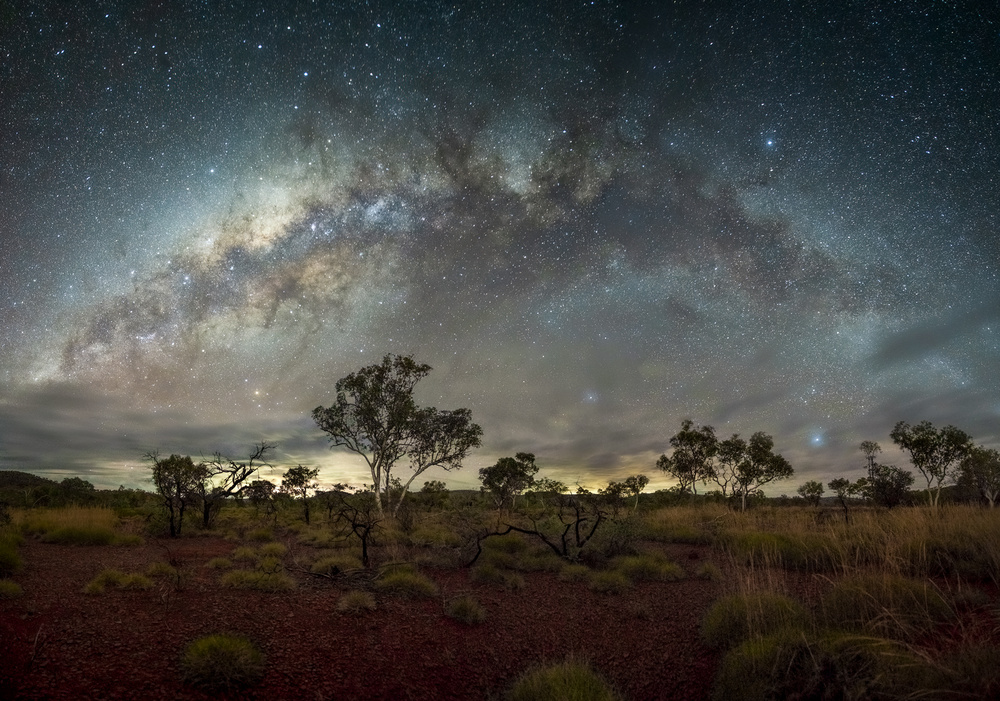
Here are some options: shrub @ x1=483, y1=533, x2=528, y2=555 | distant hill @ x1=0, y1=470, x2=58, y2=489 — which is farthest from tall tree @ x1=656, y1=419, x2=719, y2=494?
distant hill @ x1=0, y1=470, x2=58, y2=489

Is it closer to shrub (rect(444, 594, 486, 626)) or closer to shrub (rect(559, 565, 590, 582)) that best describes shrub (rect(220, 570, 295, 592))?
shrub (rect(444, 594, 486, 626))

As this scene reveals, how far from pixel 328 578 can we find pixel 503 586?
14.7 feet

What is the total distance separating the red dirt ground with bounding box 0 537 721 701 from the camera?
19.4ft

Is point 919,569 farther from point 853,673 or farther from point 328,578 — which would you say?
point 328,578

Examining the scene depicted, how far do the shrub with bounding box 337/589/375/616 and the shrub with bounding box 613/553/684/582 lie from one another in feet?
23.3

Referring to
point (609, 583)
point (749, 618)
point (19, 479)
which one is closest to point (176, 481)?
point (609, 583)

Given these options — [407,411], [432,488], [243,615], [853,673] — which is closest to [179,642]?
[243,615]

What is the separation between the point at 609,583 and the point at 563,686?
6.51m

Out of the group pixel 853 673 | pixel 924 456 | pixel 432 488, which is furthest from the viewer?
pixel 432 488

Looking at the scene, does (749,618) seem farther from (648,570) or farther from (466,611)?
(648,570)

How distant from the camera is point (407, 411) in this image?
31844 millimetres

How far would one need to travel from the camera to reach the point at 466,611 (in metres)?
9.30

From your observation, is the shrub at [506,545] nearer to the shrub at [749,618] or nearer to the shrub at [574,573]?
the shrub at [574,573]

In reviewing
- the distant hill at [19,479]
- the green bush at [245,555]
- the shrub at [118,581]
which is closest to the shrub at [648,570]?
the green bush at [245,555]
